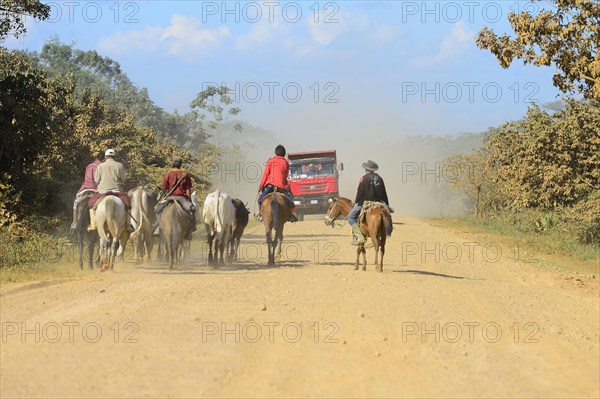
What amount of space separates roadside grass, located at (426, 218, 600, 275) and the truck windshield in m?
7.95

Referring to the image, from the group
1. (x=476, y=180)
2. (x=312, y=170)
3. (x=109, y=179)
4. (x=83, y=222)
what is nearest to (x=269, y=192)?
Result: (x=109, y=179)

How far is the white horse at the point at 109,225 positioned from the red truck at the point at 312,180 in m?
25.8

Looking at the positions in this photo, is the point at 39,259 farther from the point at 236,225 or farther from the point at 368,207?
the point at 368,207

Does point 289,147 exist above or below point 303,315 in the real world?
above

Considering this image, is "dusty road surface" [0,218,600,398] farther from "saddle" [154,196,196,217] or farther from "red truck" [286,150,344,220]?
"red truck" [286,150,344,220]

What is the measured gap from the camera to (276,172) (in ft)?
61.2

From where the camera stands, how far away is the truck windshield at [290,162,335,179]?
43.1m

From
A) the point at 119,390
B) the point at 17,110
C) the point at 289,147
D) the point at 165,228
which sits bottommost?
the point at 119,390

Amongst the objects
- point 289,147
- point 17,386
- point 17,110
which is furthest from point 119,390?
point 289,147

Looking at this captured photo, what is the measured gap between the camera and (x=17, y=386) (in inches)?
300

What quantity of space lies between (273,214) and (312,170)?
25.0m

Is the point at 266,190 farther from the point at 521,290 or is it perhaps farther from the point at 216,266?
the point at 521,290

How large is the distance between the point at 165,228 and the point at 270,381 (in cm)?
963

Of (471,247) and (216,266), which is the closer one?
(216,266)
